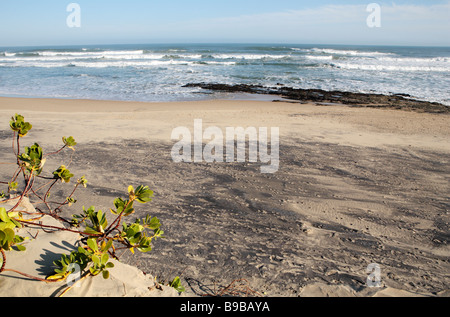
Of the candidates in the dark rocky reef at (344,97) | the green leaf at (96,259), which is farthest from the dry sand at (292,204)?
the dark rocky reef at (344,97)

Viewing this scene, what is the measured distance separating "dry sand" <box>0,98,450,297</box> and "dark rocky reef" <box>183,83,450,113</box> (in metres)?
5.19

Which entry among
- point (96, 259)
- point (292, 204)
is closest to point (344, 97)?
point (292, 204)

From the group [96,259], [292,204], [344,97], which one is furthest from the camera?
[344,97]

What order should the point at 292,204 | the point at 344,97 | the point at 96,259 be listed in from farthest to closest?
the point at 344,97 → the point at 292,204 → the point at 96,259

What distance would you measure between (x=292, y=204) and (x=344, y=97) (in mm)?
11936

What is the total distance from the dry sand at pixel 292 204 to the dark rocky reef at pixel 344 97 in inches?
204

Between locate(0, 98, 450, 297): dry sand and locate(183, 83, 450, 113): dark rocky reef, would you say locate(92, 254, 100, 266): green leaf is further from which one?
locate(183, 83, 450, 113): dark rocky reef

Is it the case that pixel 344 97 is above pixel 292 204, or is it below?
above

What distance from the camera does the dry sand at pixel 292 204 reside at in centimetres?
265

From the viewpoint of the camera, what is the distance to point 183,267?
266 centimetres

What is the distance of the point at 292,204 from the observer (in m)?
3.98

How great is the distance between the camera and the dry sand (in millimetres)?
2650

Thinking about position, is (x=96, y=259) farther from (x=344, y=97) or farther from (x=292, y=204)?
(x=344, y=97)

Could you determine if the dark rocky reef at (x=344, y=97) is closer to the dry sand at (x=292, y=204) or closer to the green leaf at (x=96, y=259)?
the dry sand at (x=292, y=204)
